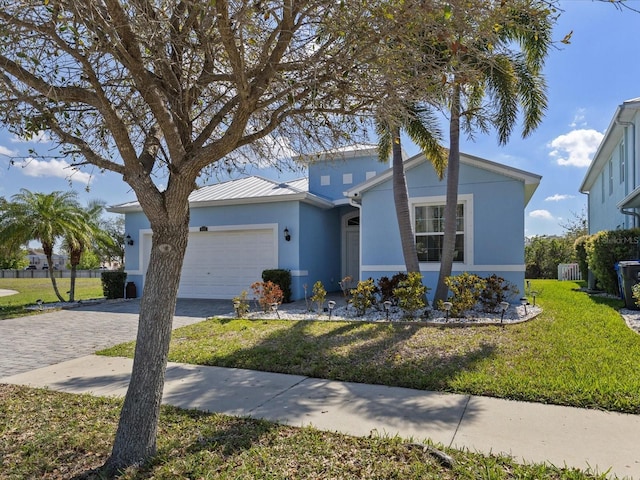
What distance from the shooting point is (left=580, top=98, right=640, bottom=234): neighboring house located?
479 inches

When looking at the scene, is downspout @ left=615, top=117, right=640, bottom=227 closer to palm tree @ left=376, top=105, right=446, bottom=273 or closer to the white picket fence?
palm tree @ left=376, top=105, right=446, bottom=273

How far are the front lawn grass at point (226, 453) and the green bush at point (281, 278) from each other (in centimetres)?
872

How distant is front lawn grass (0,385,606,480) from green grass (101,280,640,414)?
164cm

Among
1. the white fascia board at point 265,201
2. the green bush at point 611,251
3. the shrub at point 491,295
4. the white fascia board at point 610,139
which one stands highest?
the white fascia board at point 610,139

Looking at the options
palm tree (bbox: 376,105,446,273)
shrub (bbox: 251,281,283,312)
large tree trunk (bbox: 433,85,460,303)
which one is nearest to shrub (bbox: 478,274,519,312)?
large tree trunk (bbox: 433,85,460,303)

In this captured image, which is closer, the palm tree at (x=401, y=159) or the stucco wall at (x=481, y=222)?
the palm tree at (x=401, y=159)

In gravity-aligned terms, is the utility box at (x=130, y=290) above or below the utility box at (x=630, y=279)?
below

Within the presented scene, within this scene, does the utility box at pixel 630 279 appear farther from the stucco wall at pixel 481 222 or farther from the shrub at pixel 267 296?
the shrub at pixel 267 296

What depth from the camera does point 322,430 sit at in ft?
12.8

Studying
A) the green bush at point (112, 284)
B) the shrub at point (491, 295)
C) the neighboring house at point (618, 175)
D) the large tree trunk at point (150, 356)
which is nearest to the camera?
the large tree trunk at point (150, 356)

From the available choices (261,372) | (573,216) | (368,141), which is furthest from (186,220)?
(573,216)

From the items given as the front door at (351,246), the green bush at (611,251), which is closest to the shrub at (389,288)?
the green bush at (611,251)

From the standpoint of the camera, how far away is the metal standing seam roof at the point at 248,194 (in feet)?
45.2

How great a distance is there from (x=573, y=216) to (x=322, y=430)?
95.1 feet
